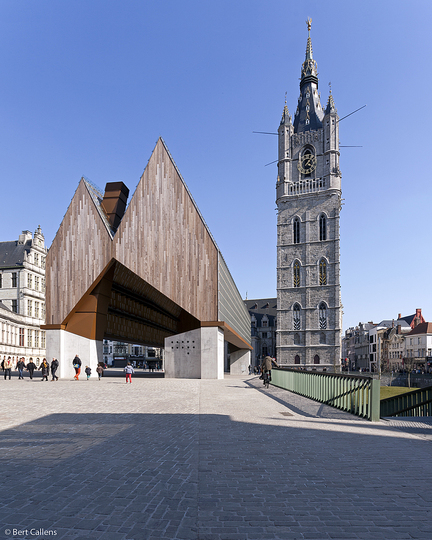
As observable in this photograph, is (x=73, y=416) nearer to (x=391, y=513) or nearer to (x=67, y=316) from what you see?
(x=391, y=513)

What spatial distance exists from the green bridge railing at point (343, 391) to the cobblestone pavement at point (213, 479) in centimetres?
57

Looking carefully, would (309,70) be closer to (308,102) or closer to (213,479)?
(308,102)

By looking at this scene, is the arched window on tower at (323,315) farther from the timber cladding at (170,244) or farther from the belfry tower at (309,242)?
the timber cladding at (170,244)

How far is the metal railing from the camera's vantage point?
13086mm

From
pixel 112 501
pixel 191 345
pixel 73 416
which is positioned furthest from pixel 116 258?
pixel 112 501

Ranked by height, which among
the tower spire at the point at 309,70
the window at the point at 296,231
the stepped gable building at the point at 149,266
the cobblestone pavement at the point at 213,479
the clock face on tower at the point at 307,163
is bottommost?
the cobblestone pavement at the point at 213,479

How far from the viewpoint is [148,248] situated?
30.5 m

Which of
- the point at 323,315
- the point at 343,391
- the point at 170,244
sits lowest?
the point at 343,391

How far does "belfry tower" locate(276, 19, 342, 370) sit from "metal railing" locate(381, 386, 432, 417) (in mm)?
61965

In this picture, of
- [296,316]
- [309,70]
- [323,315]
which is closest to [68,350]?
[296,316]

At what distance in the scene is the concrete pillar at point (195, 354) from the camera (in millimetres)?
30109

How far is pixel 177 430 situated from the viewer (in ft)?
28.6

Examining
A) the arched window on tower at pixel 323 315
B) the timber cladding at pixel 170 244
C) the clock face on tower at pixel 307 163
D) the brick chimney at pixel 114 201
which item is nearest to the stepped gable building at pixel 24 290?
the brick chimney at pixel 114 201

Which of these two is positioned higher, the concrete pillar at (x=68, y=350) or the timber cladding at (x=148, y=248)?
the timber cladding at (x=148, y=248)
